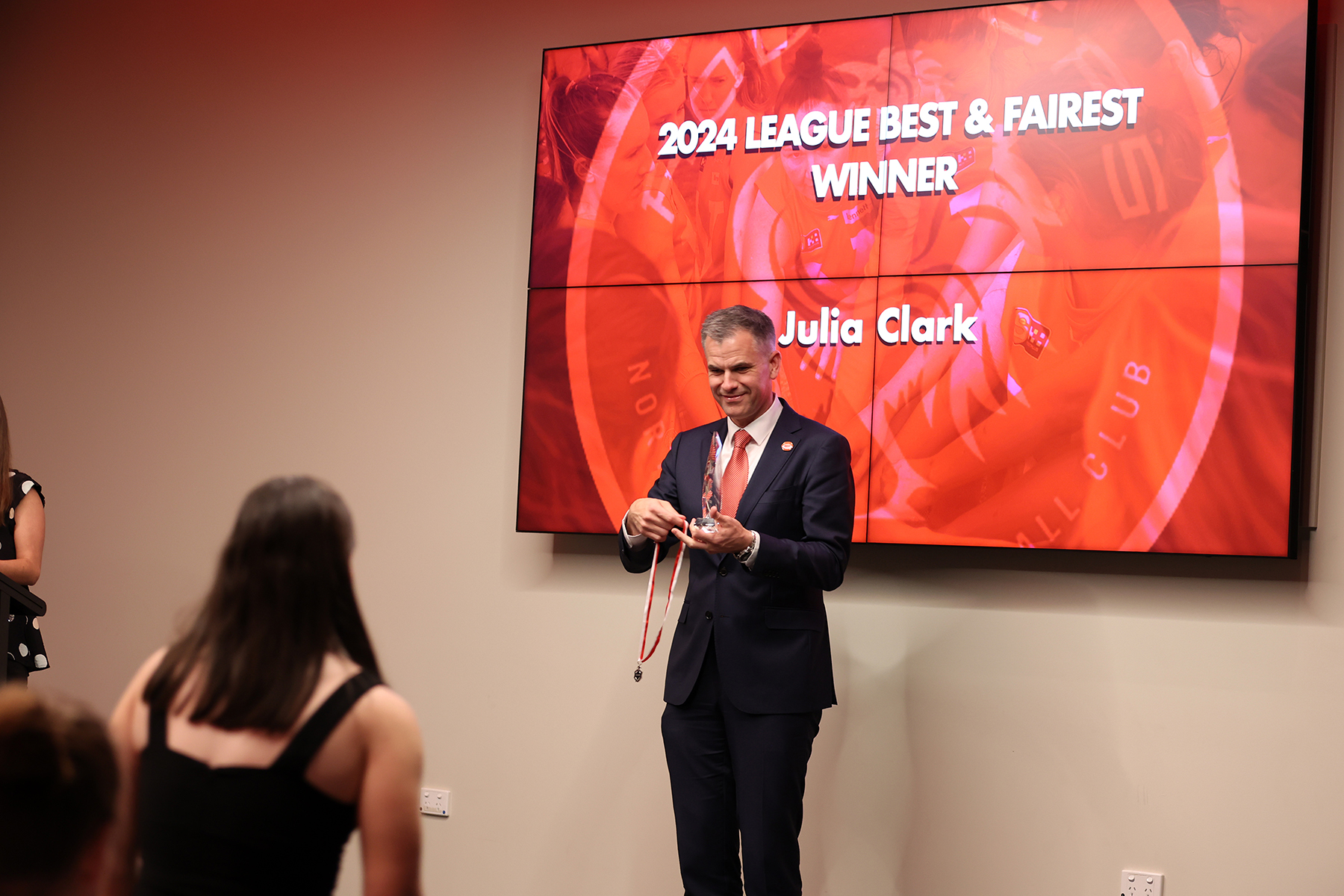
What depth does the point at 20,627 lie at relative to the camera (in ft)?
10.5

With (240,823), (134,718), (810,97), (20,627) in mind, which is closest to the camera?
(240,823)

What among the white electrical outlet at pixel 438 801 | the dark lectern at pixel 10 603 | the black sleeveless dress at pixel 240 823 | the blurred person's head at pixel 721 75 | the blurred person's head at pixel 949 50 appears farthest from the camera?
the white electrical outlet at pixel 438 801

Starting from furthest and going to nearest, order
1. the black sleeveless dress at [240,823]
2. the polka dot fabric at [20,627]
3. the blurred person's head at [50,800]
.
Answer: the polka dot fabric at [20,627]
the black sleeveless dress at [240,823]
the blurred person's head at [50,800]

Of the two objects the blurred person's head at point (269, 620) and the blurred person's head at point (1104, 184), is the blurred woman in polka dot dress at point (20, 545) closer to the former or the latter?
the blurred person's head at point (269, 620)

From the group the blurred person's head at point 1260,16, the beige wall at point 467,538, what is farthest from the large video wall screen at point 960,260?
the beige wall at point 467,538

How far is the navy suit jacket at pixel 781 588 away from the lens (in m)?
2.89

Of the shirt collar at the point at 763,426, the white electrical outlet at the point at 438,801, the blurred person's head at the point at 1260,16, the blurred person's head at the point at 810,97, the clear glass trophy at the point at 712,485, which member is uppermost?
the blurred person's head at the point at 1260,16

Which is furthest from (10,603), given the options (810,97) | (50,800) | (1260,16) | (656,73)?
(1260,16)

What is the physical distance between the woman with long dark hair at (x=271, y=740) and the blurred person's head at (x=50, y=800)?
40 centimetres

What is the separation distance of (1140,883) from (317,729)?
268 centimetres

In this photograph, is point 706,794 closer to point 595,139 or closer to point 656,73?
point 595,139

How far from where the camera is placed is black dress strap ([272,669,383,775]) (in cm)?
150

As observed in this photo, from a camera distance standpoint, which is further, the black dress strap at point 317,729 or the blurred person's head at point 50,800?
the black dress strap at point 317,729

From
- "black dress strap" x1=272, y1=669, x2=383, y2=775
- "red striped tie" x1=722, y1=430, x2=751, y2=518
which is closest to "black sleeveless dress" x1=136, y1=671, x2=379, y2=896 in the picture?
"black dress strap" x1=272, y1=669, x2=383, y2=775
